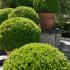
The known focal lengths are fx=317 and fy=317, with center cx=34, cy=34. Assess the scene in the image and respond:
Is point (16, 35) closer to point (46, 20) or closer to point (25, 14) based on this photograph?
point (25, 14)

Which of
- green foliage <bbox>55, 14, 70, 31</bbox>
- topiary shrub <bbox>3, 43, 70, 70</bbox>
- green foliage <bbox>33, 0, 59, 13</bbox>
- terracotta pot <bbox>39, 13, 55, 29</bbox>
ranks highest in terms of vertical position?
topiary shrub <bbox>3, 43, 70, 70</bbox>

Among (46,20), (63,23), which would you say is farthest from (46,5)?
(63,23)

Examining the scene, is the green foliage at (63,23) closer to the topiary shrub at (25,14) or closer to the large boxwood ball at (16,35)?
the topiary shrub at (25,14)

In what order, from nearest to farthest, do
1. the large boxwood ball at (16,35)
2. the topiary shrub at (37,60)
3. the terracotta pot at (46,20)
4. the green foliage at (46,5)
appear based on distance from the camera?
the topiary shrub at (37,60)
the large boxwood ball at (16,35)
the terracotta pot at (46,20)
the green foliage at (46,5)

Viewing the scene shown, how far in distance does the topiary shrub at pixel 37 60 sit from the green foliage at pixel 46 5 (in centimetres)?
671

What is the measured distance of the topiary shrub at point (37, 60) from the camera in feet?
12.0

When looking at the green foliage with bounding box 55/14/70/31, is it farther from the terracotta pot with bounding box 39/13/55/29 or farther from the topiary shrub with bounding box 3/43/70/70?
the topiary shrub with bounding box 3/43/70/70

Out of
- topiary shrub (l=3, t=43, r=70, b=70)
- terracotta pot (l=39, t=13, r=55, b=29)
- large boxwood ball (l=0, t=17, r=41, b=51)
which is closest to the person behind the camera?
topiary shrub (l=3, t=43, r=70, b=70)

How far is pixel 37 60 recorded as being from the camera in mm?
3691

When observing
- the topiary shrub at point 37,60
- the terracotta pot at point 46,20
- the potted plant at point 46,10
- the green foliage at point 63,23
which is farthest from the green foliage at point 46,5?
the topiary shrub at point 37,60

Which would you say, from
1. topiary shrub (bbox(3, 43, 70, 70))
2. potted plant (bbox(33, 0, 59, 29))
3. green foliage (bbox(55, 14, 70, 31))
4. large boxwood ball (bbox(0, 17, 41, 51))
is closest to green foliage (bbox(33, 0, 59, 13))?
potted plant (bbox(33, 0, 59, 29))

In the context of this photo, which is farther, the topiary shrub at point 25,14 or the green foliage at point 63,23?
the green foliage at point 63,23

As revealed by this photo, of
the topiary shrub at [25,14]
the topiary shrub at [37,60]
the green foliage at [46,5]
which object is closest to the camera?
the topiary shrub at [37,60]

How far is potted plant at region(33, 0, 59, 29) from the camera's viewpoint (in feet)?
34.0
